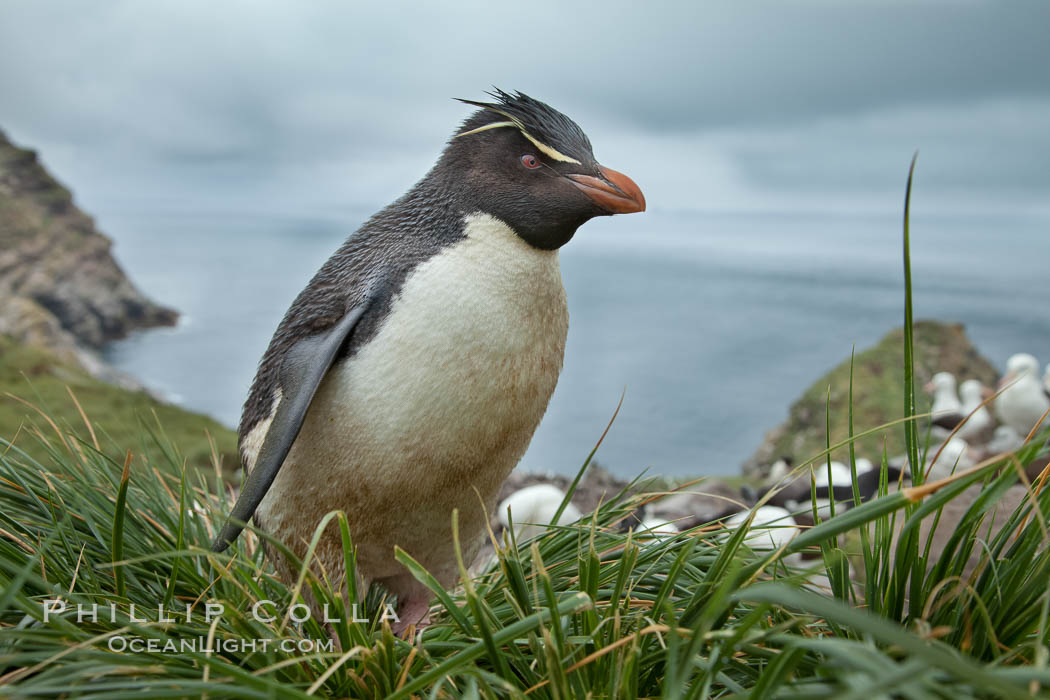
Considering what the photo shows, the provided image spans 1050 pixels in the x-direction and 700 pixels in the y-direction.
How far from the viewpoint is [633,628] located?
1.06 meters

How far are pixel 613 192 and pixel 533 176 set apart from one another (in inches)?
5.4

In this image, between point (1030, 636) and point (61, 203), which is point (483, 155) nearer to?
point (1030, 636)

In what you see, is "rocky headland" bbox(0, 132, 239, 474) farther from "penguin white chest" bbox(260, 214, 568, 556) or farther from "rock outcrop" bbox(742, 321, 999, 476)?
"rock outcrop" bbox(742, 321, 999, 476)

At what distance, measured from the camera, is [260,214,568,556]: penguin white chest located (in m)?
1.25

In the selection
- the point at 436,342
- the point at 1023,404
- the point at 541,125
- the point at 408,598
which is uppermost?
the point at 541,125

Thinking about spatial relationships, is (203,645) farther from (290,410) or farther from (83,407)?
(83,407)

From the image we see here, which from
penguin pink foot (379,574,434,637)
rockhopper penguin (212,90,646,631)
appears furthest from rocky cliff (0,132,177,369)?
rockhopper penguin (212,90,646,631)

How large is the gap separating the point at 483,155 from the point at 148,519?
103 cm

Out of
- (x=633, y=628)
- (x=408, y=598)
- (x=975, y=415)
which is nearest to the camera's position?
(x=633, y=628)

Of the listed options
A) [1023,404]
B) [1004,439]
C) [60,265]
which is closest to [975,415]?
[1004,439]

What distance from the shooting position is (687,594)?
1206mm

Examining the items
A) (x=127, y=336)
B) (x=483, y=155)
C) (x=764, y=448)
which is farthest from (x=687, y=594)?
(x=127, y=336)

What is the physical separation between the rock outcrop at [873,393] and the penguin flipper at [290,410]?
4065 mm

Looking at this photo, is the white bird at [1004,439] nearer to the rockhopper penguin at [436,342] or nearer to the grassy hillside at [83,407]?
the rockhopper penguin at [436,342]
